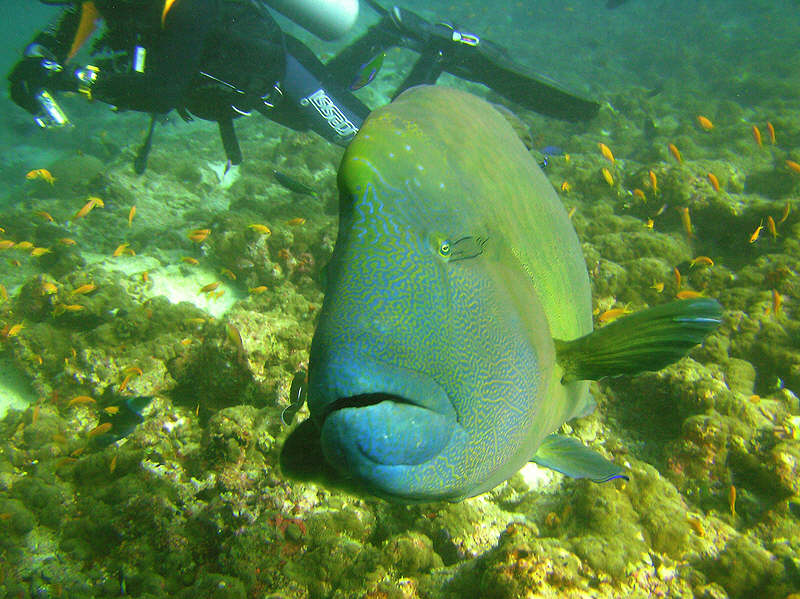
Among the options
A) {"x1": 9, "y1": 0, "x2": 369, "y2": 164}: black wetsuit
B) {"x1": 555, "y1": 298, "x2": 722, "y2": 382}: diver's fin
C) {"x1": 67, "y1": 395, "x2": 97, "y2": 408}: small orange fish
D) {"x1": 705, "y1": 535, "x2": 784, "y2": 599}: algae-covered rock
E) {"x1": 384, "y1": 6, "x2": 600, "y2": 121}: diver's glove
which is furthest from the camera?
{"x1": 384, "y1": 6, "x2": 600, "y2": 121}: diver's glove

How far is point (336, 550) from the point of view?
8.83 ft

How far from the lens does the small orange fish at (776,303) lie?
4.67 m

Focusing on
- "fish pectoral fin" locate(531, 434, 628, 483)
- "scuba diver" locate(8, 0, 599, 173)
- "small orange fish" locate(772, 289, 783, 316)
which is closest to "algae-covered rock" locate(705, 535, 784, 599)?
"fish pectoral fin" locate(531, 434, 628, 483)

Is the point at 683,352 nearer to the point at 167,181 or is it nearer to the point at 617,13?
the point at 167,181

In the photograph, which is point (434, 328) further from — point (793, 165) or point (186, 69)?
point (793, 165)

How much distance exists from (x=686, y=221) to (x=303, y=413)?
6115mm

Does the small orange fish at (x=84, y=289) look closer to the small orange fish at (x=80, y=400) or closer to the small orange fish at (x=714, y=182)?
the small orange fish at (x=80, y=400)

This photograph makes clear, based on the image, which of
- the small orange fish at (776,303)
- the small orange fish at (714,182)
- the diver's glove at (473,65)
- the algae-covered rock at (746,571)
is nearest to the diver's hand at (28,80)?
the diver's glove at (473,65)

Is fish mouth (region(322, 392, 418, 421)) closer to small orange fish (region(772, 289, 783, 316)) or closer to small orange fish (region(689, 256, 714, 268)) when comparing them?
small orange fish (region(772, 289, 783, 316))

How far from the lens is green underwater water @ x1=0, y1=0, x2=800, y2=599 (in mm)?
2645

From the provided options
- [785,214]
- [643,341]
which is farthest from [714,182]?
[643,341]

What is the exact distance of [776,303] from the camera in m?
4.67

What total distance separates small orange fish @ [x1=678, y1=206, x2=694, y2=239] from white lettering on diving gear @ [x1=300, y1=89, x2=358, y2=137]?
18.1 ft

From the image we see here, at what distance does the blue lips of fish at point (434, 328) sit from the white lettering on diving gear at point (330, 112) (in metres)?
6.44
